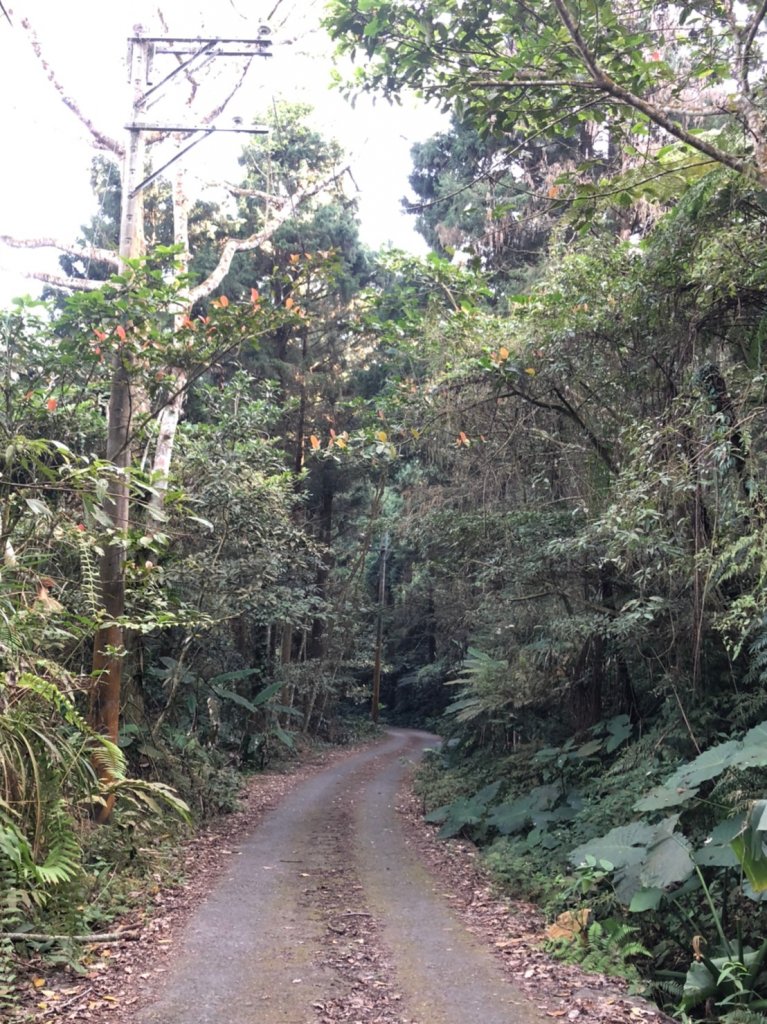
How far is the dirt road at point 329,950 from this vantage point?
4.80 metres

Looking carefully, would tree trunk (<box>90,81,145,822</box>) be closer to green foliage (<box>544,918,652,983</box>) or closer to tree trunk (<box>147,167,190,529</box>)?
tree trunk (<box>147,167,190,529</box>)

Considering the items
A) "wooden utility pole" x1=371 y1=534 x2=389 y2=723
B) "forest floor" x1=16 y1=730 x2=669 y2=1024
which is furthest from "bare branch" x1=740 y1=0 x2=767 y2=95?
"wooden utility pole" x1=371 y1=534 x2=389 y2=723

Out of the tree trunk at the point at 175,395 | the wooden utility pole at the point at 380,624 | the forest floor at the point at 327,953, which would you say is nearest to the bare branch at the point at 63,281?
the tree trunk at the point at 175,395

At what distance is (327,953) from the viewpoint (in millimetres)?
5848

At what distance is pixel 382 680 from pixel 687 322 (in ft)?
116

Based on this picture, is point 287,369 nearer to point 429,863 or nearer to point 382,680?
point 429,863

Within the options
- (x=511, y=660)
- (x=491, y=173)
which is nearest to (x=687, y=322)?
(x=491, y=173)

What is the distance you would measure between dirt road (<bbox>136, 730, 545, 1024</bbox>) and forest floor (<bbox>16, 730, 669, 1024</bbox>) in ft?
0.05

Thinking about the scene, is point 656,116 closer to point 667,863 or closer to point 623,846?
point 667,863

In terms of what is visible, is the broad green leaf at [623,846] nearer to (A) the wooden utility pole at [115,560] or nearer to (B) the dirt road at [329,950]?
(B) the dirt road at [329,950]

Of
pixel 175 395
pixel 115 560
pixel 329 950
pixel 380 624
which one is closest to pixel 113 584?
pixel 115 560

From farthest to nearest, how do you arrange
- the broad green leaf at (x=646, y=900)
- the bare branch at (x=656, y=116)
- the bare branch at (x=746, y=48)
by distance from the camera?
the broad green leaf at (x=646, y=900) → the bare branch at (x=746, y=48) → the bare branch at (x=656, y=116)

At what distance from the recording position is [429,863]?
930 centimetres

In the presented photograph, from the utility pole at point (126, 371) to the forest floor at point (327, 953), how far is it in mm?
1929
